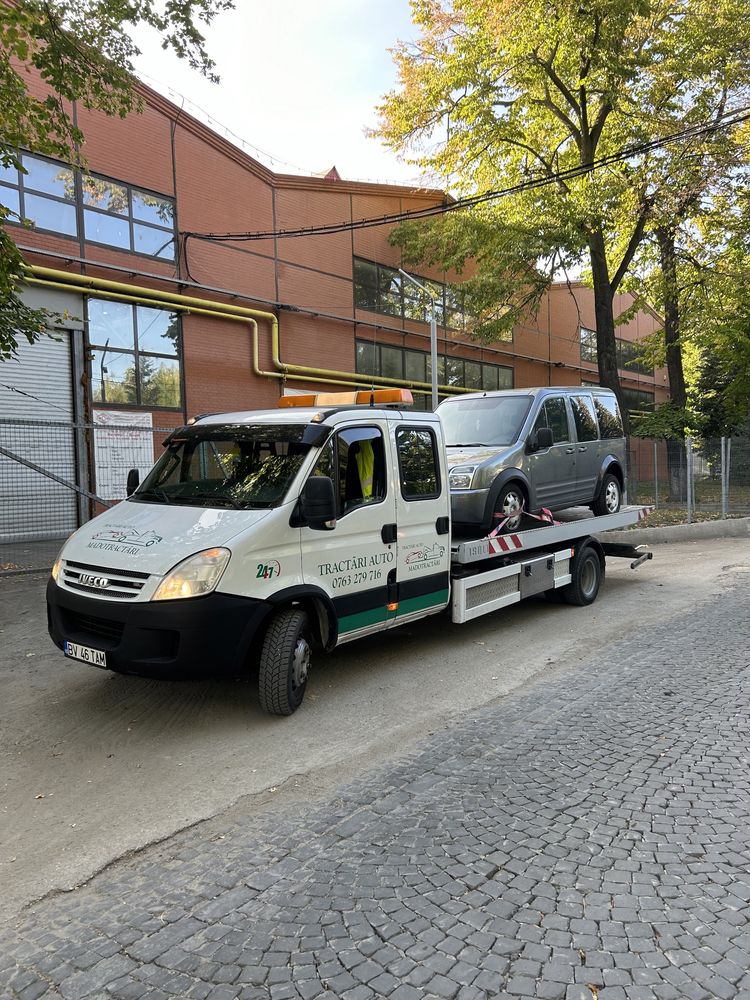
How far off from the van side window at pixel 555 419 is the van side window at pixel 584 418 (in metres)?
0.29

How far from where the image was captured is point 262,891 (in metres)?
2.86

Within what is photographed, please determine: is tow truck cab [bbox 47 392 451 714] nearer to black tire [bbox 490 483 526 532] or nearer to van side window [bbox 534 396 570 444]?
black tire [bbox 490 483 526 532]

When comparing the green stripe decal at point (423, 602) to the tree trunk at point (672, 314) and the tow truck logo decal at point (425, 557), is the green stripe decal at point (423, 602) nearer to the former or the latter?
the tow truck logo decal at point (425, 557)

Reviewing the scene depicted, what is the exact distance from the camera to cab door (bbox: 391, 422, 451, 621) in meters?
5.81

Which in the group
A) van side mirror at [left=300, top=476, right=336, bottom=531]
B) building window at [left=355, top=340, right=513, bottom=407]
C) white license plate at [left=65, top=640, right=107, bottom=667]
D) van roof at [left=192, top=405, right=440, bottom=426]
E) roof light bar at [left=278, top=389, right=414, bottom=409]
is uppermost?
building window at [left=355, top=340, right=513, bottom=407]

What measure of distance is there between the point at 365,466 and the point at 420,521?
79cm

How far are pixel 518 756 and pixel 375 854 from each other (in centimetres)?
133

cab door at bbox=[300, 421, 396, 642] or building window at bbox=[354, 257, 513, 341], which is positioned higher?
building window at bbox=[354, 257, 513, 341]

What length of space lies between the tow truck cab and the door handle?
1cm

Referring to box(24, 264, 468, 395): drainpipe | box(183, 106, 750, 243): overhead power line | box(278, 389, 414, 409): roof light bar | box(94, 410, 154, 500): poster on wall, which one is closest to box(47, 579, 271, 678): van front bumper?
box(278, 389, 414, 409): roof light bar

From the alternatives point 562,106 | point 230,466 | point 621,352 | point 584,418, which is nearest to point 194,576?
point 230,466

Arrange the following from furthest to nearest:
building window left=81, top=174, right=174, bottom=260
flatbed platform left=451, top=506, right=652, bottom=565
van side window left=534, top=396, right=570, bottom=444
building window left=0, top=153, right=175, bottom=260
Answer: building window left=81, top=174, right=174, bottom=260, building window left=0, top=153, right=175, bottom=260, van side window left=534, top=396, right=570, bottom=444, flatbed platform left=451, top=506, right=652, bottom=565

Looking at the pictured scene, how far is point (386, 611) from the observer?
5652 millimetres

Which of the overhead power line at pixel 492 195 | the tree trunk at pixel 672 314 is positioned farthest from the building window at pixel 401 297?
the tree trunk at pixel 672 314
